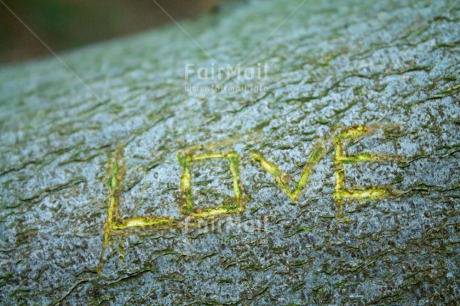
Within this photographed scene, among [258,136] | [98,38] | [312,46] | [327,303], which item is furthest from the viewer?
[98,38]

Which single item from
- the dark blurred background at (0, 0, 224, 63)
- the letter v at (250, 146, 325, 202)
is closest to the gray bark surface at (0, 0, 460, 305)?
the letter v at (250, 146, 325, 202)

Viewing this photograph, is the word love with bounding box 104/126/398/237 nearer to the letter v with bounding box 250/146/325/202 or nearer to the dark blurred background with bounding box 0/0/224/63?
the letter v with bounding box 250/146/325/202

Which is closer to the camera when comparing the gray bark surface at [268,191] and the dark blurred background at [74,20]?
the gray bark surface at [268,191]

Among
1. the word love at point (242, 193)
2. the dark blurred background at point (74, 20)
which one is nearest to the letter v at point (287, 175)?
the word love at point (242, 193)

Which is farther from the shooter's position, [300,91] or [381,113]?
[300,91]

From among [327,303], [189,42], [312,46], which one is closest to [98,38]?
[189,42]

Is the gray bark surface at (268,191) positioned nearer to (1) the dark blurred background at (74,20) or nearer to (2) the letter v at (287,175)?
(2) the letter v at (287,175)

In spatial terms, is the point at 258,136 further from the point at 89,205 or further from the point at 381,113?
the point at 89,205

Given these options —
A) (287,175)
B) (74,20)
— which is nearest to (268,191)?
(287,175)
